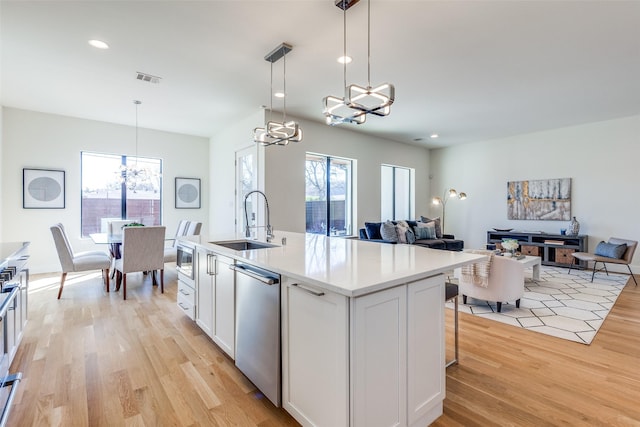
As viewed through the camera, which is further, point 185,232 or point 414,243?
point 414,243

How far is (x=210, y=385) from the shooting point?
209cm

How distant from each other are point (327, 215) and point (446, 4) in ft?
14.6

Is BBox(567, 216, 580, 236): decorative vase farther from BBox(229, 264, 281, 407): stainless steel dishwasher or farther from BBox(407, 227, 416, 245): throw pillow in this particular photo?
BBox(229, 264, 281, 407): stainless steel dishwasher

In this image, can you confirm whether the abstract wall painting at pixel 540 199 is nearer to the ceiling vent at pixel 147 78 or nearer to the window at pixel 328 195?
the window at pixel 328 195

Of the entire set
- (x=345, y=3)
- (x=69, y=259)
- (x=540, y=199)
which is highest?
(x=345, y=3)

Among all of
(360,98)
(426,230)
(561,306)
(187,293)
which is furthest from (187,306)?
(426,230)

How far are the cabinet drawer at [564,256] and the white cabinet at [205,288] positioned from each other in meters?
6.51

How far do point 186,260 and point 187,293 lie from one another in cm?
33

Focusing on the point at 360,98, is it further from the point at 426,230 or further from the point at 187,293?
the point at 426,230

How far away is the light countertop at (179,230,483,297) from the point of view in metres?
1.39

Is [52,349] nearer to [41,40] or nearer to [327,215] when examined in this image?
[41,40]

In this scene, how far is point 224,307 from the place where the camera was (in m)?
2.35

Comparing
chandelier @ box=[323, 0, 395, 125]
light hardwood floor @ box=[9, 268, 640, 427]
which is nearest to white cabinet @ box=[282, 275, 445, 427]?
light hardwood floor @ box=[9, 268, 640, 427]

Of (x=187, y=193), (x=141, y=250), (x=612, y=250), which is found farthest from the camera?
(x=187, y=193)
